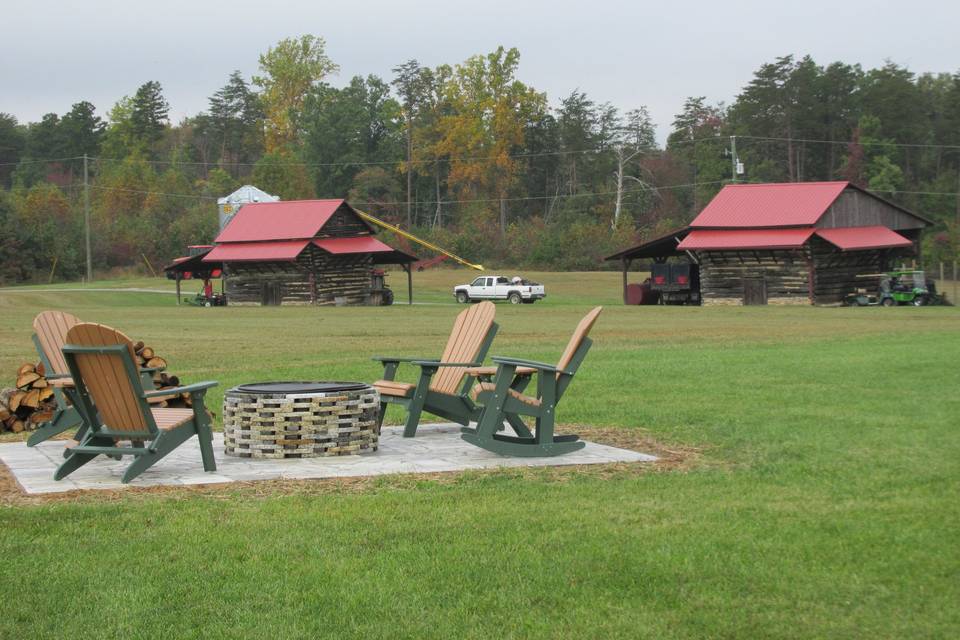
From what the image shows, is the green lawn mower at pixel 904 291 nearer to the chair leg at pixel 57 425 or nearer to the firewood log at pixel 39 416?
the firewood log at pixel 39 416

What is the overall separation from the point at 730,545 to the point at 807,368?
10102 mm

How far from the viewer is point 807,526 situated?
5.99m

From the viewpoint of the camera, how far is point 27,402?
10766 millimetres

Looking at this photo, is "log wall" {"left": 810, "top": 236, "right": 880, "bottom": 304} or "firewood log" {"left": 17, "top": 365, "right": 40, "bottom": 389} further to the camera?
"log wall" {"left": 810, "top": 236, "right": 880, "bottom": 304}

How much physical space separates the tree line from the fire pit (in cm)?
6575

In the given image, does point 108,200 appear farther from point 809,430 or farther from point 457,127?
point 809,430

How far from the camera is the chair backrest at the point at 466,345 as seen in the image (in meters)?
9.69

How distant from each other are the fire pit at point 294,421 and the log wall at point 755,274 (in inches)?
1552

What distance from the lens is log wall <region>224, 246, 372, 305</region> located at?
52.9 meters

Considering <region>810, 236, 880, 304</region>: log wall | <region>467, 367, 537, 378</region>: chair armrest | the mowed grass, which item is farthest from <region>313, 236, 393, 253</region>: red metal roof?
<region>467, 367, 537, 378</region>: chair armrest

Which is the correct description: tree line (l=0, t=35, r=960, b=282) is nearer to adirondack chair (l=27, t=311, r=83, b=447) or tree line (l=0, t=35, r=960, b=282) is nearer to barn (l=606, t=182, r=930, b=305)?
barn (l=606, t=182, r=930, b=305)

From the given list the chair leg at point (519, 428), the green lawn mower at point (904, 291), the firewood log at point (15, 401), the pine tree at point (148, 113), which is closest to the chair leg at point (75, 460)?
the chair leg at point (519, 428)

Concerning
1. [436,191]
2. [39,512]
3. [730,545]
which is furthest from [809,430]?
[436,191]

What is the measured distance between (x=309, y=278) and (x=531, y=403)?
148ft
